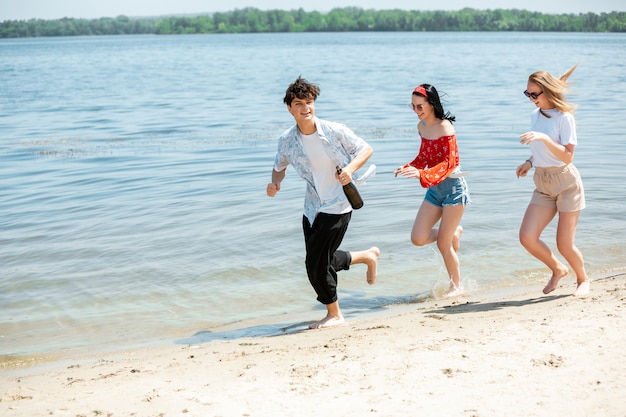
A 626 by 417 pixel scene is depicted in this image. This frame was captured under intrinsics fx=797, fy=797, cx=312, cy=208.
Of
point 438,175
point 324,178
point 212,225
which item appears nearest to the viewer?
point 324,178

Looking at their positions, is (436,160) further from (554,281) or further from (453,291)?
(554,281)

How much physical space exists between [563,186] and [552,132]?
45cm

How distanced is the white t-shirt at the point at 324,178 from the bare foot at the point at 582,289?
2.02m

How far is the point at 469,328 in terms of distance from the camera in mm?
5637

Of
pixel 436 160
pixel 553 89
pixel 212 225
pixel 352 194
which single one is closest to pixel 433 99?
pixel 436 160

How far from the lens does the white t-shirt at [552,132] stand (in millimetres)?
6121

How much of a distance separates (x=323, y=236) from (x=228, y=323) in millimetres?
1396

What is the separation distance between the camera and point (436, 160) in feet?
22.2

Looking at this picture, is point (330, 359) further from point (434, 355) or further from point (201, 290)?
point (201, 290)

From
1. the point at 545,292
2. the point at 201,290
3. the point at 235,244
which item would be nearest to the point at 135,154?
the point at 235,244

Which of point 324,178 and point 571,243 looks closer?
point 324,178

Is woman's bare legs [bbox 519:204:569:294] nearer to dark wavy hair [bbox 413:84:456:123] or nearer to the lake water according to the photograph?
the lake water

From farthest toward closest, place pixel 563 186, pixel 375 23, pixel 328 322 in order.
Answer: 1. pixel 375 23
2. pixel 328 322
3. pixel 563 186

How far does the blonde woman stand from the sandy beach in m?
0.63
